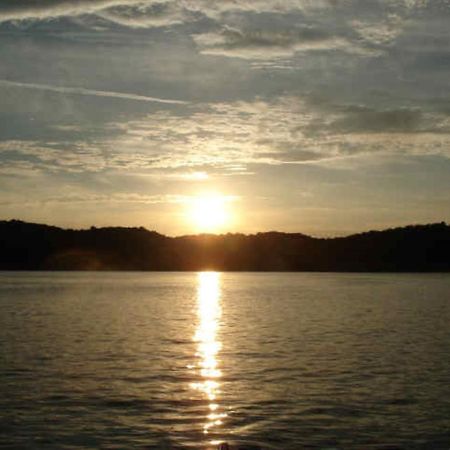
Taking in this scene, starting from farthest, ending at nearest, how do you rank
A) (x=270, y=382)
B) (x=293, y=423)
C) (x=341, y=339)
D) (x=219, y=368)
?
(x=341, y=339) → (x=219, y=368) → (x=270, y=382) → (x=293, y=423)

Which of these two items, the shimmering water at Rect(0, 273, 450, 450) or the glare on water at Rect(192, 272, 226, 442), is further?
the glare on water at Rect(192, 272, 226, 442)

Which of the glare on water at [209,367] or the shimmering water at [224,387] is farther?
the glare on water at [209,367]

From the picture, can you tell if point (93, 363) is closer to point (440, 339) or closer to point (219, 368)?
point (219, 368)

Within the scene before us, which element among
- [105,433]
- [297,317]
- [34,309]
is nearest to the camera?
[105,433]

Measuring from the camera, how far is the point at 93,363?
42.1 metres

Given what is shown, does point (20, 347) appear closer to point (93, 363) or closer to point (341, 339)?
point (93, 363)

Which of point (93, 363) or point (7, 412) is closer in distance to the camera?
point (7, 412)

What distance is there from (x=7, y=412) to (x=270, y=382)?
45.6ft

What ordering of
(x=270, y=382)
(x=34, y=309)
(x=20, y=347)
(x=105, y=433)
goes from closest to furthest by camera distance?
(x=105, y=433), (x=270, y=382), (x=20, y=347), (x=34, y=309)

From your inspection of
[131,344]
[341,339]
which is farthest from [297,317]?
[131,344]

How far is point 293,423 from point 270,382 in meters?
8.73

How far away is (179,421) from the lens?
27.5 meters

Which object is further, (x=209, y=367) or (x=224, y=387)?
(x=209, y=367)

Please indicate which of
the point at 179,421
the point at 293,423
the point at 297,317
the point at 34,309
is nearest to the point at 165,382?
the point at 179,421
